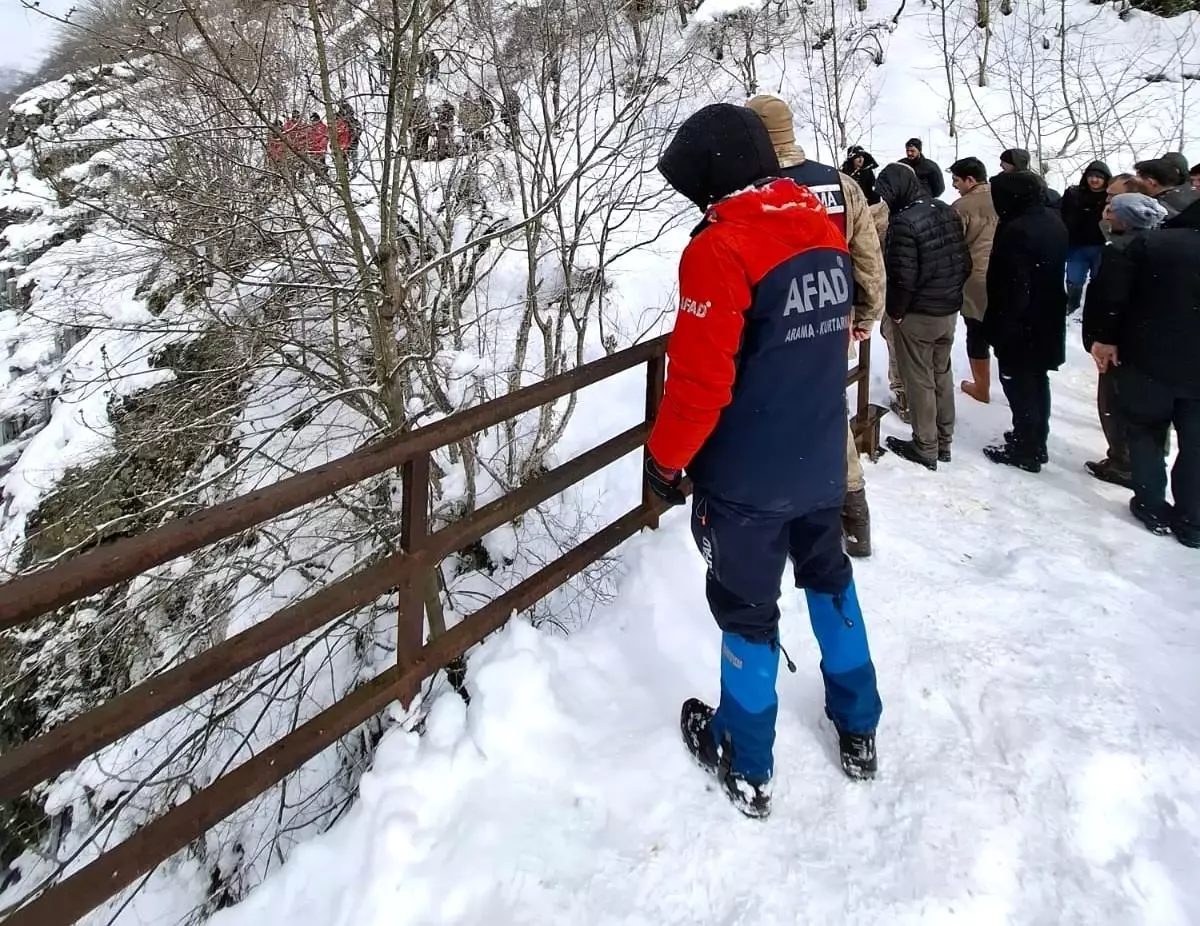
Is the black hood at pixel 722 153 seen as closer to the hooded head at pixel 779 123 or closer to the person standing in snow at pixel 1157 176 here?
the hooded head at pixel 779 123

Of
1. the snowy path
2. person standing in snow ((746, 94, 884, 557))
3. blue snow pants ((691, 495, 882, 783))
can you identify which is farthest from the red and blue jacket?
the snowy path

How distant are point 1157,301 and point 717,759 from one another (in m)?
3.65

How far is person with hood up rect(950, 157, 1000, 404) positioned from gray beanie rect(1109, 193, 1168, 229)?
932mm

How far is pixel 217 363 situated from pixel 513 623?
4.52 metres

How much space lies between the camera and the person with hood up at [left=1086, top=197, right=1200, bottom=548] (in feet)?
12.8

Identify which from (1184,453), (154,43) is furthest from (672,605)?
(154,43)

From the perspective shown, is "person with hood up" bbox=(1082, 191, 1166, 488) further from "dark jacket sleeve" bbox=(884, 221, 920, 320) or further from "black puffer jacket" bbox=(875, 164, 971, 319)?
"dark jacket sleeve" bbox=(884, 221, 920, 320)

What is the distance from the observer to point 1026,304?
4.80 m

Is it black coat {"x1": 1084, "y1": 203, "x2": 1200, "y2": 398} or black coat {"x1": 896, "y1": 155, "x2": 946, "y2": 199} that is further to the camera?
black coat {"x1": 896, "y1": 155, "x2": 946, "y2": 199}

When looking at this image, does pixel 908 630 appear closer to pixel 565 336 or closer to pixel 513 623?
pixel 513 623

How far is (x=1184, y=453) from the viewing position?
13.3ft

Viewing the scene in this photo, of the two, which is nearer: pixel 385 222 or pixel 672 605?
pixel 672 605

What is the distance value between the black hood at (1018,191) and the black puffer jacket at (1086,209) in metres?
2.60

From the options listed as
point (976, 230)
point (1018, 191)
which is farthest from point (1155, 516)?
point (976, 230)
